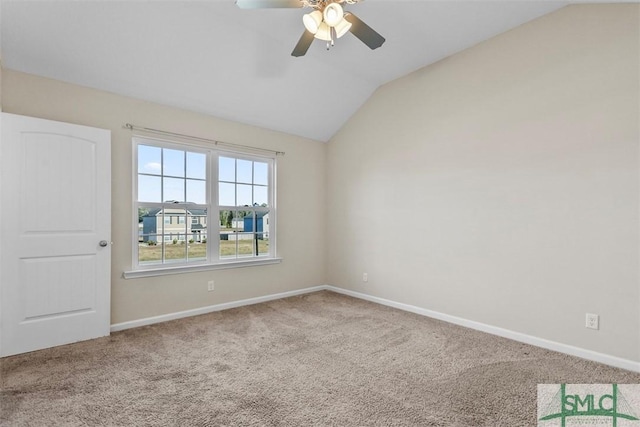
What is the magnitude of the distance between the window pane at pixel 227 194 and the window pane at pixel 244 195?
90 millimetres

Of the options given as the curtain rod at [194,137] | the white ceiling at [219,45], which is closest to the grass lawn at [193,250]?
the curtain rod at [194,137]

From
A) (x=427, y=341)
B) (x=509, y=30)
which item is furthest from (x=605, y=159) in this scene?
(x=427, y=341)

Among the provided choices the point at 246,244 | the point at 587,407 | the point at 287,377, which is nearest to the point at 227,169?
the point at 246,244

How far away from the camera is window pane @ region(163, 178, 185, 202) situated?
3.68 metres

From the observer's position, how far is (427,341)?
3.02 metres

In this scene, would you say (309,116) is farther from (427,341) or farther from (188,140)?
(427,341)

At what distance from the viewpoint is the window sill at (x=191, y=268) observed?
3.35m

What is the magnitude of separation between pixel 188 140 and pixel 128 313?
79.2 inches

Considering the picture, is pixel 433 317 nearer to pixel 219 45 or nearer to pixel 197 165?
pixel 197 165

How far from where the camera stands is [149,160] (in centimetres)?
355

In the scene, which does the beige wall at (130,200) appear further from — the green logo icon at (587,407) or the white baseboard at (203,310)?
the green logo icon at (587,407)

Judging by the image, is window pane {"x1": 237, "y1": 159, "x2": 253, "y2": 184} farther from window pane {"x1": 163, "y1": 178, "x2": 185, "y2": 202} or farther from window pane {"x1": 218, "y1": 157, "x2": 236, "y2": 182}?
window pane {"x1": 163, "y1": 178, "x2": 185, "y2": 202}

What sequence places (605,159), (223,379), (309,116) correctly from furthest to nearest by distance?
(309,116) < (605,159) < (223,379)

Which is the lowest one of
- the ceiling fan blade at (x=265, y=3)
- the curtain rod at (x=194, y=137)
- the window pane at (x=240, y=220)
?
the window pane at (x=240, y=220)
